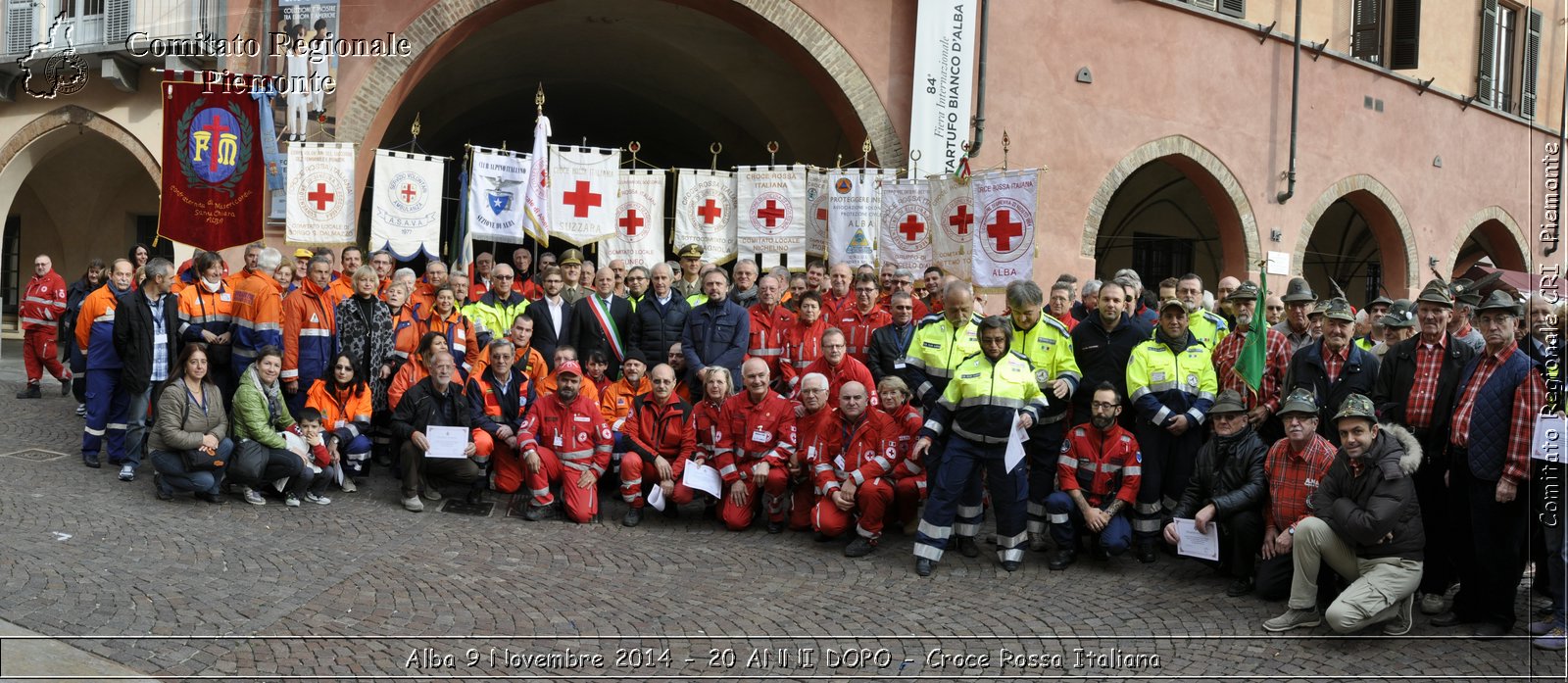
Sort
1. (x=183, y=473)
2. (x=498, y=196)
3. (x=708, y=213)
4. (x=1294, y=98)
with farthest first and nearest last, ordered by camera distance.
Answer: (x=1294, y=98)
(x=708, y=213)
(x=498, y=196)
(x=183, y=473)

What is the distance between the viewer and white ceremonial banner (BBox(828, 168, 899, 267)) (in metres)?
13.0

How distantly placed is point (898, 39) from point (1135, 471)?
9232 millimetres

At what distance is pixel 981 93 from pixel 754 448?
8.32 m

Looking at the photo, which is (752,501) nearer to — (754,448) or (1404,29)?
(754,448)

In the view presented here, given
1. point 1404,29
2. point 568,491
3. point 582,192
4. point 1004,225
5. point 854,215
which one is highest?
point 1404,29

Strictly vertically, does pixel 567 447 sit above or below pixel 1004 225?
below

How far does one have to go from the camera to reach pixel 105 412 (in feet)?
31.9

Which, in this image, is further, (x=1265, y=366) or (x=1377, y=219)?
(x=1377, y=219)

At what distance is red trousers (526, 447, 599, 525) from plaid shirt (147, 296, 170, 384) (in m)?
3.34

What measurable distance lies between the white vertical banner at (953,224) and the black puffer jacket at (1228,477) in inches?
178

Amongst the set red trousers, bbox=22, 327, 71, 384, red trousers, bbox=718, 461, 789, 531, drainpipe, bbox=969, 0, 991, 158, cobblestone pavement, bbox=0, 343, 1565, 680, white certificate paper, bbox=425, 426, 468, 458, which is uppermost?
drainpipe, bbox=969, 0, 991, 158

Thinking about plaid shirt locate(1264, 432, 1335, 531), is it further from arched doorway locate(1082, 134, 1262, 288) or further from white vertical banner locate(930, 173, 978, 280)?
arched doorway locate(1082, 134, 1262, 288)

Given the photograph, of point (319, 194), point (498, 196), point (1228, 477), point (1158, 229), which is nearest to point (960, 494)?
point (1228, 477)

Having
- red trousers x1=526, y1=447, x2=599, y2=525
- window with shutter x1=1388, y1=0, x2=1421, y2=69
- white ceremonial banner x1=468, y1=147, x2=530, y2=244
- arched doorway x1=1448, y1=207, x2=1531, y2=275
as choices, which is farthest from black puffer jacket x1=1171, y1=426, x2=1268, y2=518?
arched doorway x1=1448, y1=207, x2=1531, y2=275
